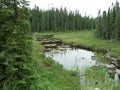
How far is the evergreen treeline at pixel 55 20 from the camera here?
355ft

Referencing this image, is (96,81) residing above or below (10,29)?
below

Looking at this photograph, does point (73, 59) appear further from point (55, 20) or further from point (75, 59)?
point (55, 20)

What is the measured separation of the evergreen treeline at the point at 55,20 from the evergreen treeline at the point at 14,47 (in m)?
91.4

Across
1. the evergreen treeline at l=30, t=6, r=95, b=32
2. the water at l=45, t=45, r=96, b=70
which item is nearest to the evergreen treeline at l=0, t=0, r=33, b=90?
the water at l=45, t=45, r=96, b=70

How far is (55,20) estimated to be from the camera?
11219 centimetres

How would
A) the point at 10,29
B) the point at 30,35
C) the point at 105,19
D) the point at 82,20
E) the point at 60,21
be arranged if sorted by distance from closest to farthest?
1. the point at 10,29
2. the point at 30,35
3. the point at 105,19
4. the point at 60,21
5. the point at 82,20

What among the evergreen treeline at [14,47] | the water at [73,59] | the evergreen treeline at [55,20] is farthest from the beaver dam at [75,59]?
the evergreen treeline at [55,20]

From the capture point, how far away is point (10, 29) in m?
13.1

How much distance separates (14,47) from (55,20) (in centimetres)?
10050

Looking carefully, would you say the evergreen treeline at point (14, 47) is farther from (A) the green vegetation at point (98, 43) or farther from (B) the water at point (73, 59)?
(A) the green vegetation at point (98, 43)

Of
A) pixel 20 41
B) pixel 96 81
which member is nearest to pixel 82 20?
pixel 96 81

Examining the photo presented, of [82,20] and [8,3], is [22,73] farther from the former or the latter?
[82,20]

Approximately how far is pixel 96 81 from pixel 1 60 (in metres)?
11.9

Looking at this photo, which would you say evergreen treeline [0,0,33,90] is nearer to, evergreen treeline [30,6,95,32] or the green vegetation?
the green vegetation
